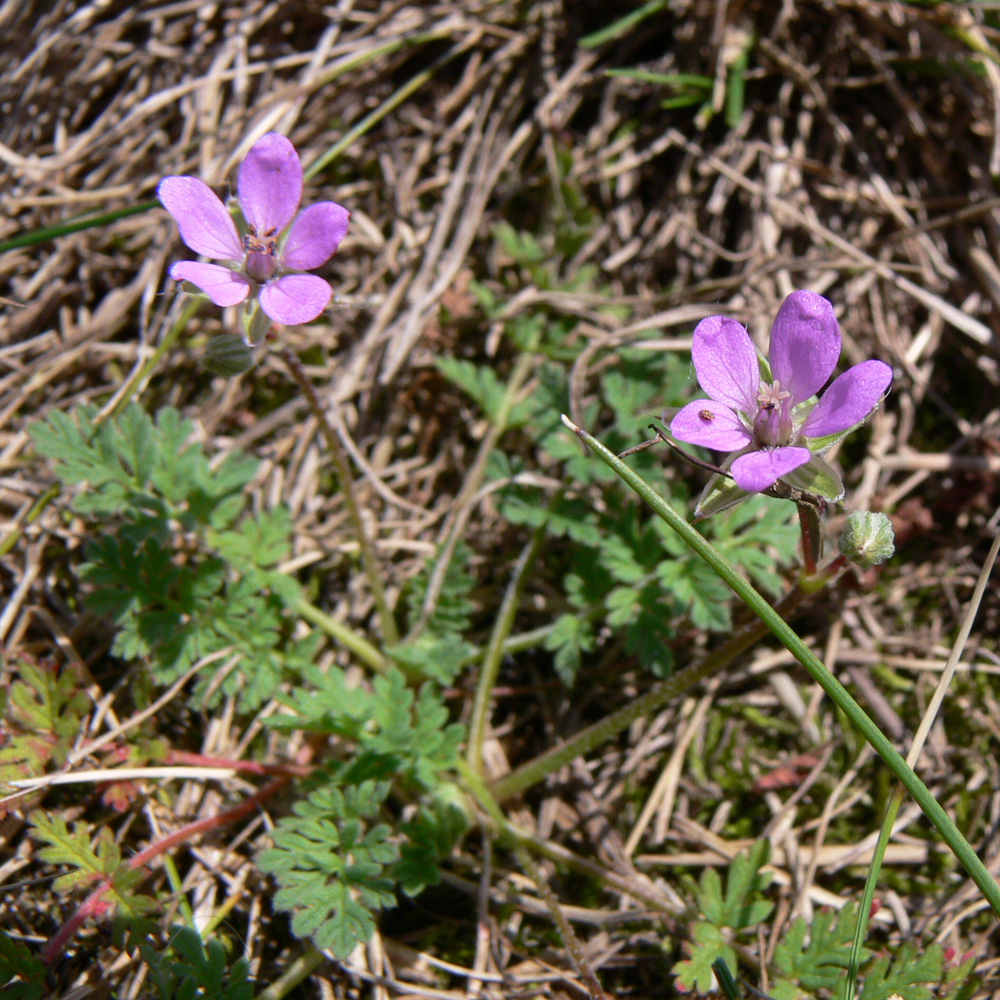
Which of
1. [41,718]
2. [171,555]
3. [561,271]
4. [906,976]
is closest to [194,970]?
[41,718]

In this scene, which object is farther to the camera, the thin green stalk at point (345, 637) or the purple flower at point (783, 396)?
the thin green stalk at point (345, 637)

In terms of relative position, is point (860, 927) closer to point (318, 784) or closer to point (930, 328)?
point (318, 784)

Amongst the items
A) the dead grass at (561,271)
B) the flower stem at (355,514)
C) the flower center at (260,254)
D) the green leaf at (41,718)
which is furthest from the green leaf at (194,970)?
the flower center at (260,254)

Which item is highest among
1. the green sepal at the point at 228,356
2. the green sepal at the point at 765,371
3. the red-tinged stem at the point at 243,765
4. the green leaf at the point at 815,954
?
the green sepal at the point at 228,356

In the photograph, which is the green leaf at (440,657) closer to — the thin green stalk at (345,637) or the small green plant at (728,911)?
the thin green stalk at (345,637)

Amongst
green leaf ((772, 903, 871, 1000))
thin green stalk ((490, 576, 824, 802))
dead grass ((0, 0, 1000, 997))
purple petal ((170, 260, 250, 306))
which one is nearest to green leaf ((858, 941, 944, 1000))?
green leaf ((772, 903, 871, 1000))

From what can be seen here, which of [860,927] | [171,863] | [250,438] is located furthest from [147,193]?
[860,927]

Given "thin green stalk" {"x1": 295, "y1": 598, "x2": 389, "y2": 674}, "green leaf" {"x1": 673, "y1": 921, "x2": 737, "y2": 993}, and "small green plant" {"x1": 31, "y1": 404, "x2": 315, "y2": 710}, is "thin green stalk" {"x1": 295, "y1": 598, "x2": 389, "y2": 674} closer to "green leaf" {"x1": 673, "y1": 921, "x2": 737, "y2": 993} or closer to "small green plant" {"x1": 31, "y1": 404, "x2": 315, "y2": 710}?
"small green plant" {"x1": 31, "y1": 404, "x2": 315, "y2": 710}

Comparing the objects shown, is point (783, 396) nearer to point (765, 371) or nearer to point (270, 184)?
point (765, 371)
